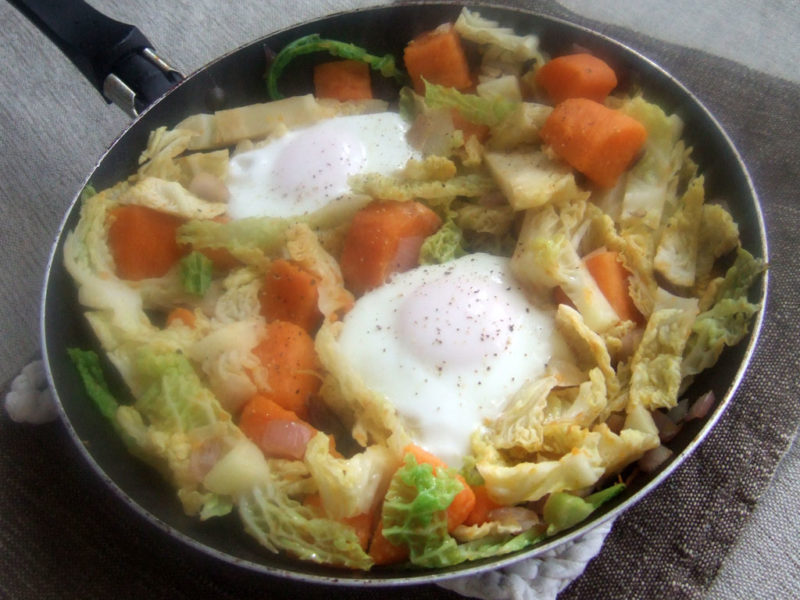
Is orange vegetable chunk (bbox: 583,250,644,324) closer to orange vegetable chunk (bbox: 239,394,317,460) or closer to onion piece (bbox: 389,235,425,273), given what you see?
onion piece (bbox: 389,235,425,273)

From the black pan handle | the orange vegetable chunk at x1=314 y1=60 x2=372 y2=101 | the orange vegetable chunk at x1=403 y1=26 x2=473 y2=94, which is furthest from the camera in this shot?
the orange vegetable chunk at x1=314 y1=60 x2=372 y2=101

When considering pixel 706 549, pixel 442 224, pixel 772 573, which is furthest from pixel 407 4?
pixel 772 573

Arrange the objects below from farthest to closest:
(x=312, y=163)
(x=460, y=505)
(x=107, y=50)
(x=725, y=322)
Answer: (x=312, y=163)
(x=107, y=50)
(x=725, y=322)
(x=460, y=505)

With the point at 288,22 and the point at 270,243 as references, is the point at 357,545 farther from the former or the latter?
the point at 288,22

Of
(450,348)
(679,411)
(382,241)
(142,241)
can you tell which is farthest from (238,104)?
(679,411)

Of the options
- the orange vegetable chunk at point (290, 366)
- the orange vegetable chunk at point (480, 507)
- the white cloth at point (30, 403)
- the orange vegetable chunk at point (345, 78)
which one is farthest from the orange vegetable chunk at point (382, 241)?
the white cloth at point (30, 403)

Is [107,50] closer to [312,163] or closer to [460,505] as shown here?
[312,163]

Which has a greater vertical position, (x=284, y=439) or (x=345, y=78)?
(x=345, y=78)

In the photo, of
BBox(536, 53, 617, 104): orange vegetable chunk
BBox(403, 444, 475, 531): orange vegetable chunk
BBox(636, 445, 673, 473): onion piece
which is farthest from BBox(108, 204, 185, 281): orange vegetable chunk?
BBox(636, 445, 673, 473): onion piece
